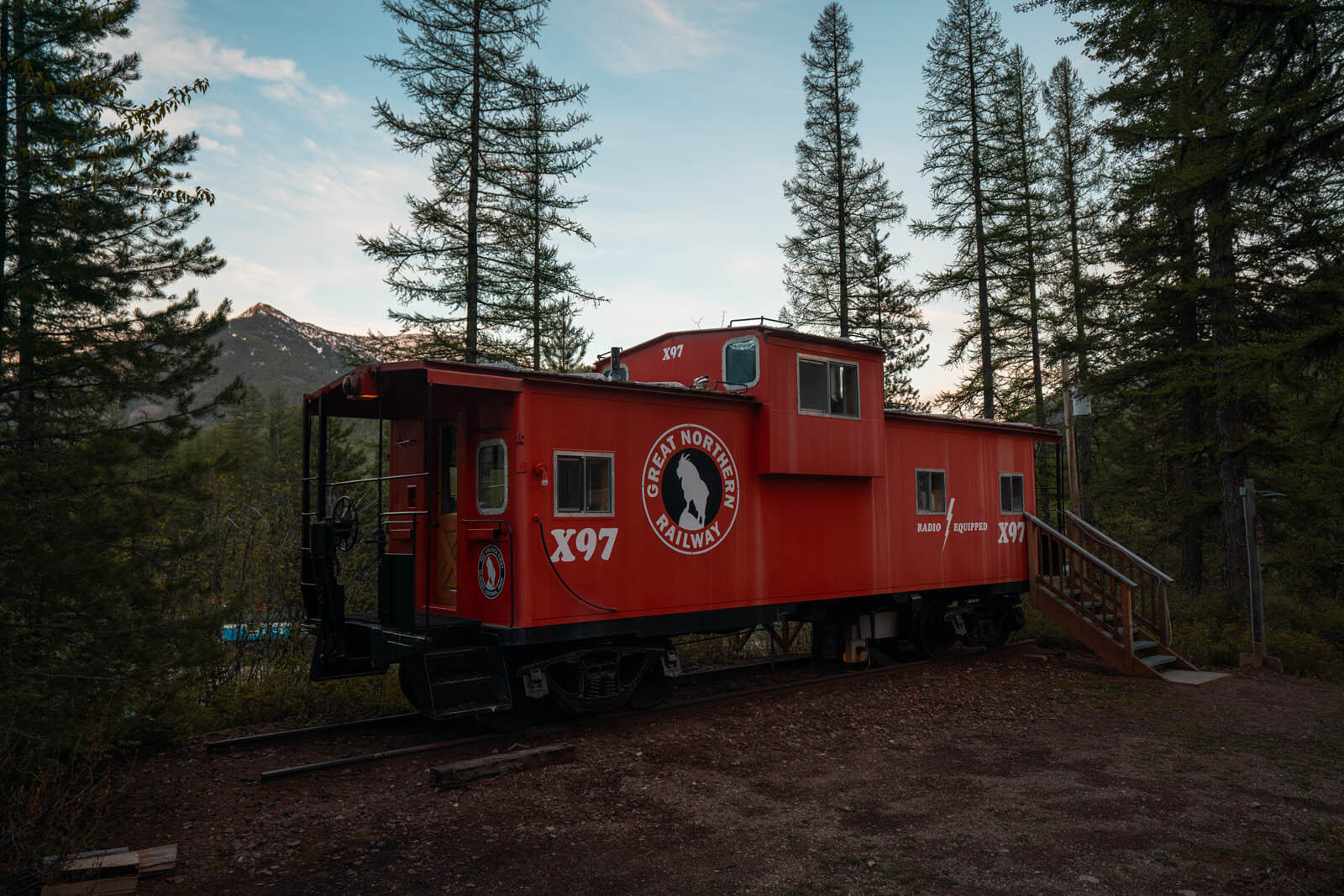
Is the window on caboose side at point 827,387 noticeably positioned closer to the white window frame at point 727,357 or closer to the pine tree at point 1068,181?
the white window frame at point 727,357

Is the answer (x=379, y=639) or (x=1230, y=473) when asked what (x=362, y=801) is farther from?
(x=1230, y=473)

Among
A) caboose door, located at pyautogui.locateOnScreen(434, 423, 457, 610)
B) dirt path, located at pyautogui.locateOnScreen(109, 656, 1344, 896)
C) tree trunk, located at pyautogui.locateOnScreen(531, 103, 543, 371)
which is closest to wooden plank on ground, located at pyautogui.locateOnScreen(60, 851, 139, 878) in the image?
dirt path, located at pyautogui.locateOnScreen(109, 656, 1344, 896)

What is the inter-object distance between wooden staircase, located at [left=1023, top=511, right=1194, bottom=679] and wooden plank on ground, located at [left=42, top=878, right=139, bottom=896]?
1233 centimetres

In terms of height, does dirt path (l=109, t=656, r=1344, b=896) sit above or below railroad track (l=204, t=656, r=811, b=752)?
below

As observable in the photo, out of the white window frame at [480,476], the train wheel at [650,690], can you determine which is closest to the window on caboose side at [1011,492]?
the train wheel at [650,690]

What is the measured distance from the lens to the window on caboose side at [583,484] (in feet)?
27.6

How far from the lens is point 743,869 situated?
5289mm

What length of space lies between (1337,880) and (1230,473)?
1266 centimetres

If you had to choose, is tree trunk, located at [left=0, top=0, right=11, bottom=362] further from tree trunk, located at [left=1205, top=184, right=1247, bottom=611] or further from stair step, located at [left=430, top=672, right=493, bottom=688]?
tree trunk, located at [left=1205, top=184, right=1247, bottom=611]

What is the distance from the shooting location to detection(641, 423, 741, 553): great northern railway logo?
9125mm

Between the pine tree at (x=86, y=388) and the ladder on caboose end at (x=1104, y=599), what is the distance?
39.5 feet

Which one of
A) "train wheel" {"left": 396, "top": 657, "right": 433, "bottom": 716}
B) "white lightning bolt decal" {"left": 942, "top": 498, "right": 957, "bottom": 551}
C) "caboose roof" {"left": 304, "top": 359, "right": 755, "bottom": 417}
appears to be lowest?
"train wheel" {"left": 396, "top": 657, "right": 433, "bottom": 716}

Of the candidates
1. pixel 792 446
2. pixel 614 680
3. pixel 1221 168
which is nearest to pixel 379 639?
pixel 614 680

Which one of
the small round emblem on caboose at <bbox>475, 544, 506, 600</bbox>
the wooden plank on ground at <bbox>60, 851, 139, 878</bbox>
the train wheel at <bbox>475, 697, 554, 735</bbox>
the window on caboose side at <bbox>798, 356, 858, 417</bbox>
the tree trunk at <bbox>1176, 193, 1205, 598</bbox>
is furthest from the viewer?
the tree trunk at <bbox>1176, 193, 1205, 598</bbox>
